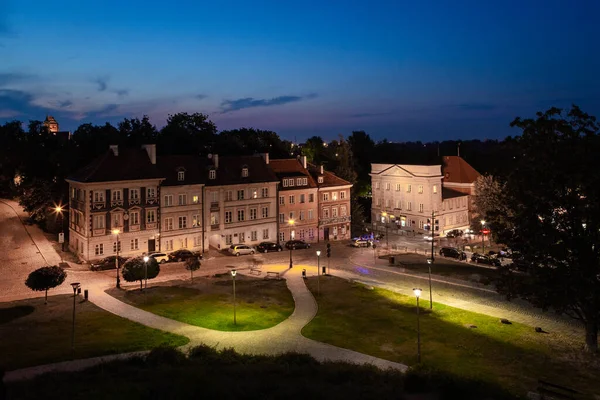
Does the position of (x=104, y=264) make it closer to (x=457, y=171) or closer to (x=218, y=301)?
(x=218, y=301)

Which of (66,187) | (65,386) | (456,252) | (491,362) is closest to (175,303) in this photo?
(65,386)

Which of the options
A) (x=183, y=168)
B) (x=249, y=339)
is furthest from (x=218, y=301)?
(x=183, y=168)

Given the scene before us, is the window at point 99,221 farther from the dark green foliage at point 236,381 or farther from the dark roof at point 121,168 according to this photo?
the dark green foliage at point 236,381

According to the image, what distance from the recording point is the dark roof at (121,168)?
174ft

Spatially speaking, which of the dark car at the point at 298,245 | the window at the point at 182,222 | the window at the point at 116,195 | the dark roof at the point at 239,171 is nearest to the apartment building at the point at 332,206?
the dark car at the point at 298,245

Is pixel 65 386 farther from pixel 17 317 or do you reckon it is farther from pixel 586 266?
pixel 586 266

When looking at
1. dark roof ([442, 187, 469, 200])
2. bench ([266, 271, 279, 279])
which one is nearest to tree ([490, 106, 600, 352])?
bench ([266, 271, 279, 279])

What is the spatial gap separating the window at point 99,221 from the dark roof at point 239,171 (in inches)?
→ 510

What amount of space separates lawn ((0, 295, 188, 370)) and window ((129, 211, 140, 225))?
17473mm

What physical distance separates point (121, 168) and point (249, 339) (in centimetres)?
3156

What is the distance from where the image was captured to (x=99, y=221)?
52.6 metres

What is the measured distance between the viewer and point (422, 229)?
7912 cm

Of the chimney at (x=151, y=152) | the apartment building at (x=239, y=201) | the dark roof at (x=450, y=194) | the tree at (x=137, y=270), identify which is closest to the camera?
the tree at (x=137, y=270)

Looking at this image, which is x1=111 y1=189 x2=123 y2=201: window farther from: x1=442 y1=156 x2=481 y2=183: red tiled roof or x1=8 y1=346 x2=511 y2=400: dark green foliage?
x1=442 y1=156 x2=481 y2=183: red tiled roof
